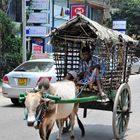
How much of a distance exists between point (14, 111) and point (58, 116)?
5803mm

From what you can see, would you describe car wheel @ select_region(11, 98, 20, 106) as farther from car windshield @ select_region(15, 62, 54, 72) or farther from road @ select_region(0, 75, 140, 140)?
car windshield @ select_region(15, 62, 54, 72)

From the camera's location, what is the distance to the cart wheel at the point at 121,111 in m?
8.80

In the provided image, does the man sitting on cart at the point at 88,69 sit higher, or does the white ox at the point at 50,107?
the man sitting on cart at the point at 88,69

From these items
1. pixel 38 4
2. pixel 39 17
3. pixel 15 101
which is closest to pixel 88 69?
pixel 15 101

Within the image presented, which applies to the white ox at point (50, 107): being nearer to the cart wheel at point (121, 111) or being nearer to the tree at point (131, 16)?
the cart wheel at point (121, 111)

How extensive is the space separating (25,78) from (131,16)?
3515cm

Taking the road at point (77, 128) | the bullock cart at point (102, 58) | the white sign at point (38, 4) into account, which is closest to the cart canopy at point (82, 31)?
the bullock cart at point (102, 58)

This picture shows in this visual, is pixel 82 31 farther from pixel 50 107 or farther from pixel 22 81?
pixel 22 81

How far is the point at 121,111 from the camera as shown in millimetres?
Answer: 9250

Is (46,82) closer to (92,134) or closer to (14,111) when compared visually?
(92,134)

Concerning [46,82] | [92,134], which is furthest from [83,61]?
[46,82]

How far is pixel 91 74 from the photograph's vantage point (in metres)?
9.09

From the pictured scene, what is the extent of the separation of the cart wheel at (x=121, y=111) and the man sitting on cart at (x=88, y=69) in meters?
0.37

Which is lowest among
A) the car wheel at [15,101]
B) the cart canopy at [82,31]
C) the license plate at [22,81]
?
the car wheel at [15,101]
